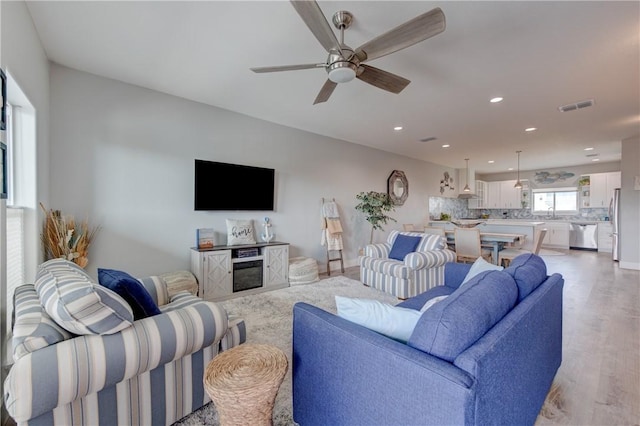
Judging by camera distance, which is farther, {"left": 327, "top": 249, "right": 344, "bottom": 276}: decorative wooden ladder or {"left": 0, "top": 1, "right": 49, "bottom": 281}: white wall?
{"left": 327, "top": 249, "right": 344, "bottom": 276}: decorative wooden ladder

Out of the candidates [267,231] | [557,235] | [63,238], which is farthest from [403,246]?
[557,235]

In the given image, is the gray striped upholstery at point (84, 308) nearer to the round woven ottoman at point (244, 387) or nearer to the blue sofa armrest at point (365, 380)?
the round woven ottoman at point (244, 387)

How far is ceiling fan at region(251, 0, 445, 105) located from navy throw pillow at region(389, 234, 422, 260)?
2.23 m

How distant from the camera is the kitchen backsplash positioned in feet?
27.3

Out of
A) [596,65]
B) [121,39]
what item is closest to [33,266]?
[121,39]

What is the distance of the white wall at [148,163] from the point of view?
2967mm

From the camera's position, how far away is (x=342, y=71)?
2.04 meters

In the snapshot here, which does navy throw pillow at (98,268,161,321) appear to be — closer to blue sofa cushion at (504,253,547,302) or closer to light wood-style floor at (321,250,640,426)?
blue sofa cushion at (504,253,547,302)

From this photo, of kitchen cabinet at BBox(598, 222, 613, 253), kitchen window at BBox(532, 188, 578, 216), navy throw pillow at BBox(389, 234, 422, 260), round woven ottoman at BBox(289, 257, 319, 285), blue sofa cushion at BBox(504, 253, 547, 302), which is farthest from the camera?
kitchen window at BBox(532, 188, 578, 216)

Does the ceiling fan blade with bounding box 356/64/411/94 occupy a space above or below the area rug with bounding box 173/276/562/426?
above

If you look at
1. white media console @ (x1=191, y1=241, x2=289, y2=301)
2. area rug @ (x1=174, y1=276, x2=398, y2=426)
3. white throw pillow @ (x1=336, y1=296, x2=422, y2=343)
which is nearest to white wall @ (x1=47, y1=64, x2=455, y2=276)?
white media console @ (x1=191, y1=241, x2=289, y2=301)

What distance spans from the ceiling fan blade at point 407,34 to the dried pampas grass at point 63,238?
308 centimetres

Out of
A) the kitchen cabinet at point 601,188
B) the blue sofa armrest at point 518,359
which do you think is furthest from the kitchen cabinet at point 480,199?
the blue sofa armrest at point 518,359

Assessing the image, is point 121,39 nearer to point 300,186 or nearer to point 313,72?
point 313,72
